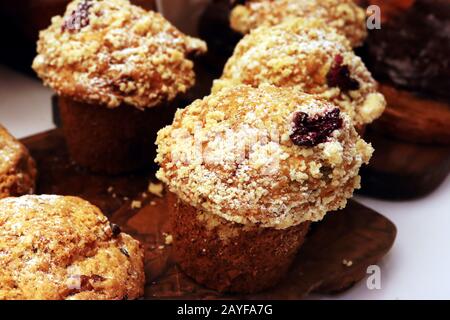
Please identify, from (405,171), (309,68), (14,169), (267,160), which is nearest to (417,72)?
(405,171)

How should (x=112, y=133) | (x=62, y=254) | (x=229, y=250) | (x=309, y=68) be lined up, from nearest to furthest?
(x=62, y=254) < (x=229, y=250) < (x=309, y=68) < (x=112, y=133)

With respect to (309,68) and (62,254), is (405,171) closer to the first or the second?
(309,68)

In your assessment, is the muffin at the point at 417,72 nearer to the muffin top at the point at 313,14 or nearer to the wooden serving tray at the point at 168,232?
the muffin top at the point at 313,14

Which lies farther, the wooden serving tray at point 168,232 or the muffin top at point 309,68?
the muffin top at point 309,68

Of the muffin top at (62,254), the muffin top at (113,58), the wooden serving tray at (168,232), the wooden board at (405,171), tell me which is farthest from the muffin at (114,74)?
the wooden board at (405,171)

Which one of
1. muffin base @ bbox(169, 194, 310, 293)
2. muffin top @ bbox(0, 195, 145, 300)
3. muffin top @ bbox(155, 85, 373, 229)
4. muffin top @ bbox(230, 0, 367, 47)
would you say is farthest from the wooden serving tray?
muffin top @ bbox(230, 0, 367, 47)

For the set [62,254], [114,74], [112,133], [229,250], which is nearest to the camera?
[62,254]

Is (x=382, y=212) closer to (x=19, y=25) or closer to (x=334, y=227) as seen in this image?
(x=334, y=227)
